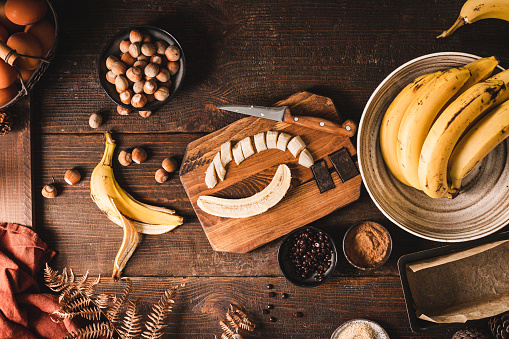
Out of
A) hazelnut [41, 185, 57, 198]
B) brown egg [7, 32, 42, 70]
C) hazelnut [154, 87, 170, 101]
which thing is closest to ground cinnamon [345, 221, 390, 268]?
hazelnut [154, 87, 170, 101]

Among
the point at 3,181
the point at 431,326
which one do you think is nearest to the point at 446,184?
the point at 431,326

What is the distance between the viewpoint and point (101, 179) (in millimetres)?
1593

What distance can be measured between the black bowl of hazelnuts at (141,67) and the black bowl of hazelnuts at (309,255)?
2.80ft

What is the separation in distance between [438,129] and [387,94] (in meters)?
Answer: 0.35

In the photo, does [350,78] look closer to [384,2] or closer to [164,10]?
[384,2]

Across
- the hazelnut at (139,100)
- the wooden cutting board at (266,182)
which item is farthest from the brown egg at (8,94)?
the wooden cutting board at (266,182)

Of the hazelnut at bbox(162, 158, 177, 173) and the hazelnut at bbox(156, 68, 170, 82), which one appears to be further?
the hazelnut at bbox(162, 158, 177, 173)

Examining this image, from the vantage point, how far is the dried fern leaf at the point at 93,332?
147 centimetres

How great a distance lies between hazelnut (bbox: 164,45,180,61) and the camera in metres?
1.48

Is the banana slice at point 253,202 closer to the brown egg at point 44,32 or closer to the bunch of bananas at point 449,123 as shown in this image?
the bunch of bananas at point 449,123

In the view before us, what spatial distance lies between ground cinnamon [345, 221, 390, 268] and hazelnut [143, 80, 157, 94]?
3.52 ft

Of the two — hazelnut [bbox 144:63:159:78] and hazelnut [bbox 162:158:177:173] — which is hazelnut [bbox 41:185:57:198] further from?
hazelnut [bbox 144:63:159:78]

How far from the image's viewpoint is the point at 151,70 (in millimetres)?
1461

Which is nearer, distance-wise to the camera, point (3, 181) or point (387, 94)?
point (387, 94)
